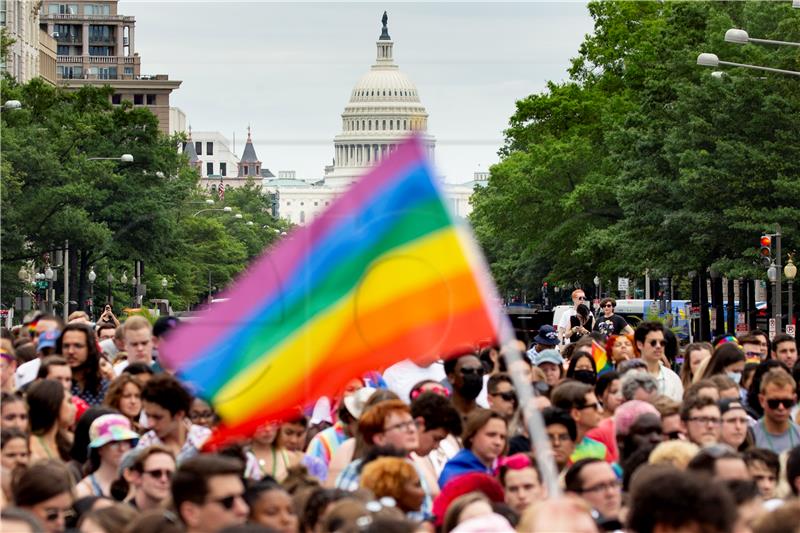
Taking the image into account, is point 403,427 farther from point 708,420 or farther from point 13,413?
point 13,413

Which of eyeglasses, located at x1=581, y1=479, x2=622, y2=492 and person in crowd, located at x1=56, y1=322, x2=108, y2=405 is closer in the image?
eyeglasses, located at x1=581, y1=479, x2=622, y2=492

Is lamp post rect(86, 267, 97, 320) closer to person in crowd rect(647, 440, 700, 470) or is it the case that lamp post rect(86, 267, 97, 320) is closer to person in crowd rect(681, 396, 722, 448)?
person in crowd rect(681, 396, 722, 448)

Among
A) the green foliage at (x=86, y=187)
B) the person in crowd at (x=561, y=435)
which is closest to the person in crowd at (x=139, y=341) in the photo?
the person in crowd at (x=561, y=435)

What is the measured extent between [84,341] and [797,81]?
4165 cm

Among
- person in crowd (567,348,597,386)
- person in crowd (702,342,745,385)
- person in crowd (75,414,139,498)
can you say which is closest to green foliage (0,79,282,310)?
person in crowd (567,348,597,386)

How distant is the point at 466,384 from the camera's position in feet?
46.6

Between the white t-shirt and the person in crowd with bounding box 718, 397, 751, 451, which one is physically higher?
the white t-shirt

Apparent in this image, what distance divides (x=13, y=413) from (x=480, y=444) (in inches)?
99.2

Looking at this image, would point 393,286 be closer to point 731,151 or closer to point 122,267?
point 731,151

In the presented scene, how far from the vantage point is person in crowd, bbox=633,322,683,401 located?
1716 cm

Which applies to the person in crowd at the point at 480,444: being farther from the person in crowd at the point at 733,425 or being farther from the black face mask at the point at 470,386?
the black face mask at the point at 470,386

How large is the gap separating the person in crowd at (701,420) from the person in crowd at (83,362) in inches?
168

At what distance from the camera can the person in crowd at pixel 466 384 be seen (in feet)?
46.5

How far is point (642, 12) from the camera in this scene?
236 ft
